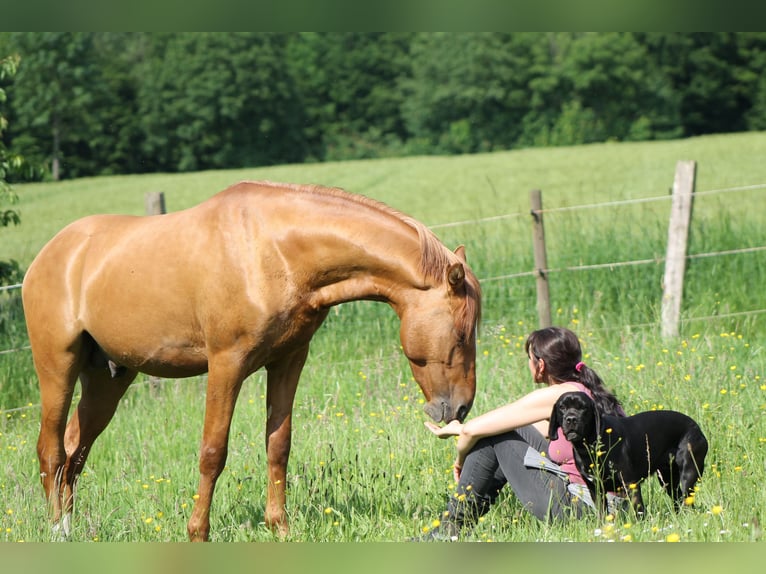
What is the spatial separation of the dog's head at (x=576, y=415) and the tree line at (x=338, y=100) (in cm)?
4811

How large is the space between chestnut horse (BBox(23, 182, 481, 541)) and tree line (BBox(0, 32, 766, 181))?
47936 mm

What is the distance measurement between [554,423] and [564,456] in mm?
344

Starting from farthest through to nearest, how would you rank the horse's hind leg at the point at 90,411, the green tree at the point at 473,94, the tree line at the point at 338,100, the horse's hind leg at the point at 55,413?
the green tree at the point at 473,94 < the tree line at the point at 338,100 < the horse's hind leg at the point at 90,411 < the horse's hind leg at the point at 55,413

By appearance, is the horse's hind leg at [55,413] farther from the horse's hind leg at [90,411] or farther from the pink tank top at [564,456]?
the pink tank top at [564,456]

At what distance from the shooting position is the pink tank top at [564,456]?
4184 millimetres

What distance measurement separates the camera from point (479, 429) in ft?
13.5

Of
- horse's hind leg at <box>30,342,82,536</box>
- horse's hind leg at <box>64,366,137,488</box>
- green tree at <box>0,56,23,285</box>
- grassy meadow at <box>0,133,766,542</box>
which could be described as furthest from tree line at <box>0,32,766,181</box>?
horse's hind leg at <box>30,342,82,536</box>

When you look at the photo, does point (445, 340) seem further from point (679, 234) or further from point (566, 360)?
point (679, 234)

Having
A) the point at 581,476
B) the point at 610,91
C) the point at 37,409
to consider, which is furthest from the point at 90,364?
the point at 610,91

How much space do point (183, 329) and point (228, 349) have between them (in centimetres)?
31

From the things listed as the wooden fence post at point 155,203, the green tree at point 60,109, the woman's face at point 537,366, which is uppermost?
the green tree at point 60,109

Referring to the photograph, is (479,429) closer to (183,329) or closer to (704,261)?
(183,329)

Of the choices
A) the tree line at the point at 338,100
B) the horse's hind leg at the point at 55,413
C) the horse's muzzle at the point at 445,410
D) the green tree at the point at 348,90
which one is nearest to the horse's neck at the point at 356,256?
the horse's muzzle at the point at 445,410

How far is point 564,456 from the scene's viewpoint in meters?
4.21
